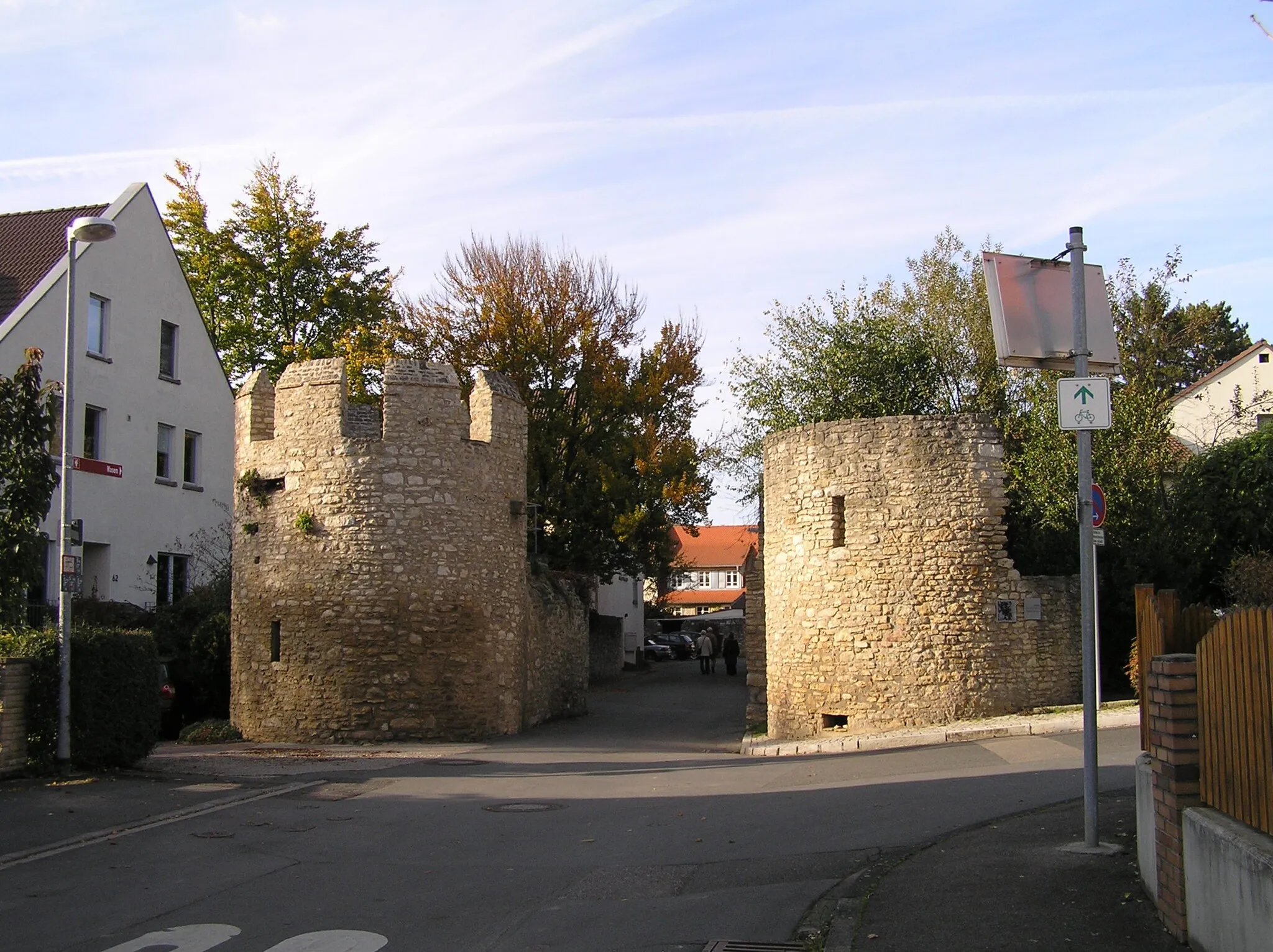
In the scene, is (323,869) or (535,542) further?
(535,542)

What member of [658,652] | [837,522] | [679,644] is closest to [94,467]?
[837,522]

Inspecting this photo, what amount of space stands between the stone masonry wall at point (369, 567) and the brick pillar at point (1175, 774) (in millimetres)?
13533

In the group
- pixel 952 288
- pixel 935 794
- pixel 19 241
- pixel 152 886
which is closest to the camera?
pixel 152 886

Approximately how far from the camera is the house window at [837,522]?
18141 mm

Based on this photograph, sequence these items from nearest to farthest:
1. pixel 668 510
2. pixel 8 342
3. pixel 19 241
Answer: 1. pixel 8 342
2. pixel 19 241
3. pixel 668 510

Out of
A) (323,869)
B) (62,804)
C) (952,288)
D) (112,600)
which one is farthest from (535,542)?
(323,869)

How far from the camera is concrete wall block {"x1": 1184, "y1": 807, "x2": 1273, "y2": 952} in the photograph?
189 inches

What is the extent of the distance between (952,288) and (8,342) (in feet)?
68.3

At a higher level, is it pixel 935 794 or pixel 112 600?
pixel 112 600

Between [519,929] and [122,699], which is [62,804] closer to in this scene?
[122,699]

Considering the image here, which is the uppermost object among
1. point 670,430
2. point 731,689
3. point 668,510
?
point 670,430

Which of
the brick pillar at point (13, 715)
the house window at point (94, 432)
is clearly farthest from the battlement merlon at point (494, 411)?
the house window at point (94, 432)

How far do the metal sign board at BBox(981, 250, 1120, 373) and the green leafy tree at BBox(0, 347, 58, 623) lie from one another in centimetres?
1080

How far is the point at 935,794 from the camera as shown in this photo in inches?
453
